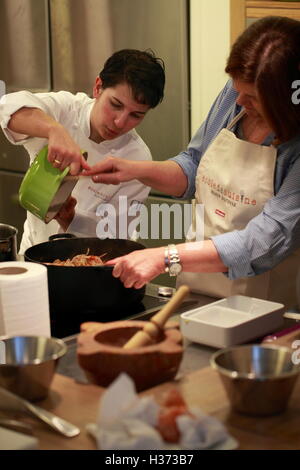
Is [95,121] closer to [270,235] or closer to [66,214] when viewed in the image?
[66,214]

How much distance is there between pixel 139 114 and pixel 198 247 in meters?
0.95

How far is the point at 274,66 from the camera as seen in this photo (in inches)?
69.3

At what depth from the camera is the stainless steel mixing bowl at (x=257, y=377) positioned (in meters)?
1.15

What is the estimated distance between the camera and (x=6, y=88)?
165 inches

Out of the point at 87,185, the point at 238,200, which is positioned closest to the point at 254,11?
the point at 87,185

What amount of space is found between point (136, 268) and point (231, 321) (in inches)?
9.4

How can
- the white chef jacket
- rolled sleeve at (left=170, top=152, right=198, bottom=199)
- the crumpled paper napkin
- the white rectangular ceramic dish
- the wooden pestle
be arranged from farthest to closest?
the white chef jacket, rolled sleeve at (left=170, top=152, right=198, bottom=199), the white rectangular ceramic dish, the wooden pestle, the crumpled paper napkin

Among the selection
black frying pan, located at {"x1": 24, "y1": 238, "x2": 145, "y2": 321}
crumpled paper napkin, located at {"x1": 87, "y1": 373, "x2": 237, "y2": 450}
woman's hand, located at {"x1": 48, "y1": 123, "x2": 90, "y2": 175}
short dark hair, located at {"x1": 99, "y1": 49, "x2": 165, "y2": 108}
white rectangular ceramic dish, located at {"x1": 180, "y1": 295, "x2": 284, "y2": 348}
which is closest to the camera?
crumpled paper napkin, located at {"x1": 87, "y1": 373, "x2": 237, "y2": 450}

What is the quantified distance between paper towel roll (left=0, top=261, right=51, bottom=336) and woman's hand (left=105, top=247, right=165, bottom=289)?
269 millimetres

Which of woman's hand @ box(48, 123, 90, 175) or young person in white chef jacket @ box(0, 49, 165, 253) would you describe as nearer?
woman's hand @ box(48, 123, 90, 175)

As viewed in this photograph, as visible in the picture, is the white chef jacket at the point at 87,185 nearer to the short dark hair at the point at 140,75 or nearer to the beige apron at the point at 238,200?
the short dark hair at the point at 140,75

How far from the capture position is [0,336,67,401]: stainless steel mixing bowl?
4.01 ft

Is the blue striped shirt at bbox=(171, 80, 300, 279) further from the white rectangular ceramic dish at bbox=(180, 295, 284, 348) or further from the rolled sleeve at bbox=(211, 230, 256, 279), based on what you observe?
the white rectangular ceramic dish at bbox=(180, 295, 284, 348)

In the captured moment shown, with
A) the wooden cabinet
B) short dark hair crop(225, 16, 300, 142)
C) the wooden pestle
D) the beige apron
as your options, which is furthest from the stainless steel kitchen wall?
the wooden pestle
